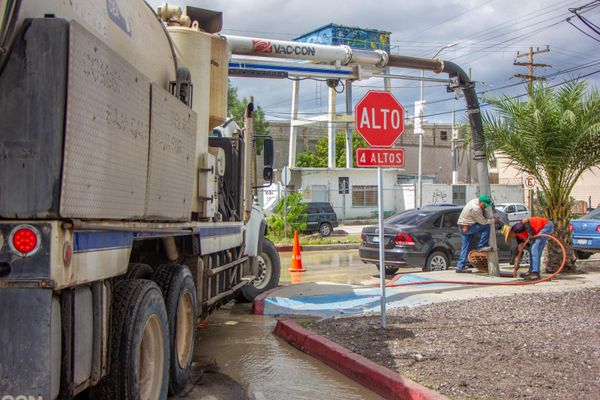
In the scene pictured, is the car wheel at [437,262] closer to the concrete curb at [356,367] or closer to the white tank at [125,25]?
the concrete curb at [356,367]

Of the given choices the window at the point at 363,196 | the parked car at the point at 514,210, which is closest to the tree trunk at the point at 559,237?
the parked car at the point at 514,210

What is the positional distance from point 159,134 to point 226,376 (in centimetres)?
283

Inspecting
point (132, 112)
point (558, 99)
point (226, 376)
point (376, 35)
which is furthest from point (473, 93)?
point (376, 35)

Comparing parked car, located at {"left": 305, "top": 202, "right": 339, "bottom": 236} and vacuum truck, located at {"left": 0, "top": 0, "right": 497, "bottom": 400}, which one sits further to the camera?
parked car, located at {"left": 305, "top": 202, "right": 339, "bottom": 236}

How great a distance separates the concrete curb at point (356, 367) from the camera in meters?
5.52

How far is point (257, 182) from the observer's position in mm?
10328

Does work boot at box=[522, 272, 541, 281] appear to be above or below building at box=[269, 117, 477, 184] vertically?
below

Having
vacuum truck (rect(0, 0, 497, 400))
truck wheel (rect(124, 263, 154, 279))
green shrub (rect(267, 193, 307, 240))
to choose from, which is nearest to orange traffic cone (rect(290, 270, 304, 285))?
vacuum truck (rect(0, 0, 497, 400))

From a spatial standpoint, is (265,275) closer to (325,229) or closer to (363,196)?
(325,229)

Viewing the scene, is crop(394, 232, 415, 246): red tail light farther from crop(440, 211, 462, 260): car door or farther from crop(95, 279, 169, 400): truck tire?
crop(95, 279, 169, 400): truck tire

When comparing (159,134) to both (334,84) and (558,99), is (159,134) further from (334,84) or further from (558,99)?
(558,99)

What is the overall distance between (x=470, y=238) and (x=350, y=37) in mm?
24082

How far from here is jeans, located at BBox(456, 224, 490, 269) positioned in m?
13.0

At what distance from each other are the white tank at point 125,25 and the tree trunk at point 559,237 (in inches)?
403
